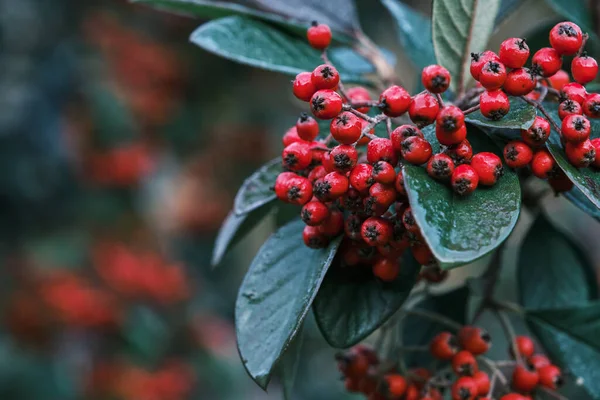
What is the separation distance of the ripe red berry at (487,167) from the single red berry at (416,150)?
0.24ft

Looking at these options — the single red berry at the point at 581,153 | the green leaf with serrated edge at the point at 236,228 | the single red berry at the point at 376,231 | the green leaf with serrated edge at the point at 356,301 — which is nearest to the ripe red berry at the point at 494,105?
the single red berry at the point at 581,153

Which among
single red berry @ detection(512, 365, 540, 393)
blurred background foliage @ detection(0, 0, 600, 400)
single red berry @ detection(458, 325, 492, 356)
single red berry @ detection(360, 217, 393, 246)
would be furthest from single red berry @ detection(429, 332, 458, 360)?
blurred background foliage @ detection(0, 0, 600, 400)

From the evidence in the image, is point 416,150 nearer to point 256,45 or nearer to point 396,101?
point 396,101

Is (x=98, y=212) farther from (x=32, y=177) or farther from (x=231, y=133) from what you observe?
(x=231, y=133)

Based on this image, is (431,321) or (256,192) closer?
(256,192)

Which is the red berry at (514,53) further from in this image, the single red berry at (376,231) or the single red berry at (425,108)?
the single red berry at (376,231)

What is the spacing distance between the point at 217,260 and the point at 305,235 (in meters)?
0.42

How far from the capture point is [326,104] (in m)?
0.95

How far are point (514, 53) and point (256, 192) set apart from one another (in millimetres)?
523

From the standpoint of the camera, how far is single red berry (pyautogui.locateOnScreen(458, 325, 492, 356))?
1227mm

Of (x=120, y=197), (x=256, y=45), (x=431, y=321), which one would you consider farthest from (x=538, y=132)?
(x=120, y=197)

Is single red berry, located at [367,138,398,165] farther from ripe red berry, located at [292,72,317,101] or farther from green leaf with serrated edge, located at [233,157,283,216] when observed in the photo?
green leaf with serrated edge, located at [233,157,283,216]

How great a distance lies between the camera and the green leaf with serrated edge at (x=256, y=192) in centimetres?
119

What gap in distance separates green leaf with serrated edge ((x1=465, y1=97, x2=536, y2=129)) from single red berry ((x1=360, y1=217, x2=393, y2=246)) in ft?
0.65
